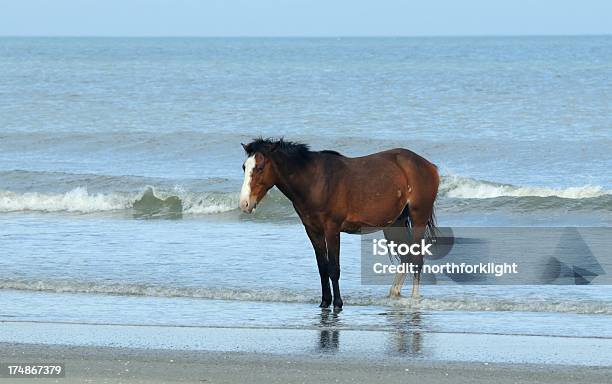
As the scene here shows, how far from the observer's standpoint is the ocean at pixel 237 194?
998cm

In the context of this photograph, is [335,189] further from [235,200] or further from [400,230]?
[235,200]

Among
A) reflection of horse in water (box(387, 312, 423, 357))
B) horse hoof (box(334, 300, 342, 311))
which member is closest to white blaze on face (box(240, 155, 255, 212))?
horse hoof (box(334, 300, 342, 311))

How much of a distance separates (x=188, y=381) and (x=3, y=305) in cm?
366

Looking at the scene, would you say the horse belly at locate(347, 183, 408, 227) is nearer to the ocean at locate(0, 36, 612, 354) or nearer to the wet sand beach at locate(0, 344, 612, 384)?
the ocean at locate(0, 36, 612, 354)

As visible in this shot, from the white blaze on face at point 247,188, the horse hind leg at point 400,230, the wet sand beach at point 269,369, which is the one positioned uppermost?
the white blaze on face at point 247,188

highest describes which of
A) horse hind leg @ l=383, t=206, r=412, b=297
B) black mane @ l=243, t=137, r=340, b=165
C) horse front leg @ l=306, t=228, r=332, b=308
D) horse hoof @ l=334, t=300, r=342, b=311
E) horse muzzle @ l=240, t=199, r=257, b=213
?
black mane @ l=243, t=137, r=340, b=165

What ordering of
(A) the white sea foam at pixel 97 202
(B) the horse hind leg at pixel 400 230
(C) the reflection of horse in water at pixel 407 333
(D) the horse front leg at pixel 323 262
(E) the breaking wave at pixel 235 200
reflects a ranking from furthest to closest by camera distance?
(A) the white sea foam at pixel 97 202 < (E) the breaking wave at pixel 235 200 < (B) the horse hind leg at pixel 400 230 < (D) the horse front leg at pixel 323 262 < (C) the reflection of horse in water at pixel 407 333

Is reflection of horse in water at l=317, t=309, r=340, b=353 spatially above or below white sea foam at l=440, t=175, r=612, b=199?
below

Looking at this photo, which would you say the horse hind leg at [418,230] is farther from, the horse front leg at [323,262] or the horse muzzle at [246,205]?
the horse muzzle at [246,205]

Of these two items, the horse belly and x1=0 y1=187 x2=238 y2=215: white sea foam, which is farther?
x1=0 y1=187 x2=238 y2=215: white sea foam

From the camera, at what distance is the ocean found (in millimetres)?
9984

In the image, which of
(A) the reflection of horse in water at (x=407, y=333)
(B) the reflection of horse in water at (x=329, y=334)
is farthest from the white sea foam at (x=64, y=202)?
(A) the reflection of horse in water at (x=407, y=333)

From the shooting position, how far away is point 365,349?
813 centimetres

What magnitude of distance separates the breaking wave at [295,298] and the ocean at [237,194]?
0.03 metres
